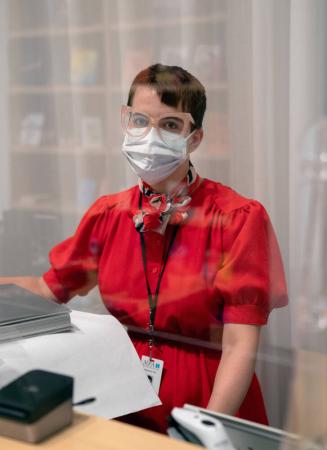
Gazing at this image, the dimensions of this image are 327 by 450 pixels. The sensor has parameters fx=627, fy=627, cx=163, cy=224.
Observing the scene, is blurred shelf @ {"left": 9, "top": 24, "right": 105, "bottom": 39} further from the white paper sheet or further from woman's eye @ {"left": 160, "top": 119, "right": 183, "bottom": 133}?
the white paper sheet

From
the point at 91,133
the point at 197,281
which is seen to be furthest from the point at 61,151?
the point at 197,281

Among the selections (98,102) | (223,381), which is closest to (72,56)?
(98,102)

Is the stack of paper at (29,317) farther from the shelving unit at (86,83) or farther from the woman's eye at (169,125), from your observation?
the woman's eye at (169,125)

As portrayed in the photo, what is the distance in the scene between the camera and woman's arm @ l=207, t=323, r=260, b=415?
1.17 m

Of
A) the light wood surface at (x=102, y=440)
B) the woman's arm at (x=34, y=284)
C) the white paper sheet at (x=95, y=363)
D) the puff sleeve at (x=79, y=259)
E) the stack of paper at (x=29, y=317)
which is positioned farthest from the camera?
the woman's arm at (x=34, y=284)

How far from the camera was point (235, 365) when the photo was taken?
1.20 m

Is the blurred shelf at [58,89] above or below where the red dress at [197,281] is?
above

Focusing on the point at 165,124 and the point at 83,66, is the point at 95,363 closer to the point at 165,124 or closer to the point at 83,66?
the point at 165,124

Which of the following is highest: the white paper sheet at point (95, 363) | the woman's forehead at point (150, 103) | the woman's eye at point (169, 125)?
the woman's forehead at point (150, 103)

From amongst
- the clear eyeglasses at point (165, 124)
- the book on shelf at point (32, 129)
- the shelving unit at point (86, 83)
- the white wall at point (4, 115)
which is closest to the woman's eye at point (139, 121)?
the clear eyeglasses at point (165, 124)

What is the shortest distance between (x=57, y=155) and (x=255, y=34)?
0.62 meters

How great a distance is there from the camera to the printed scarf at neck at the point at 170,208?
1217mm

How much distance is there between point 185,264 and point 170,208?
0.11m

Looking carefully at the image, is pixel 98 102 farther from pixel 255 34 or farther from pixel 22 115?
pixel 255 34
